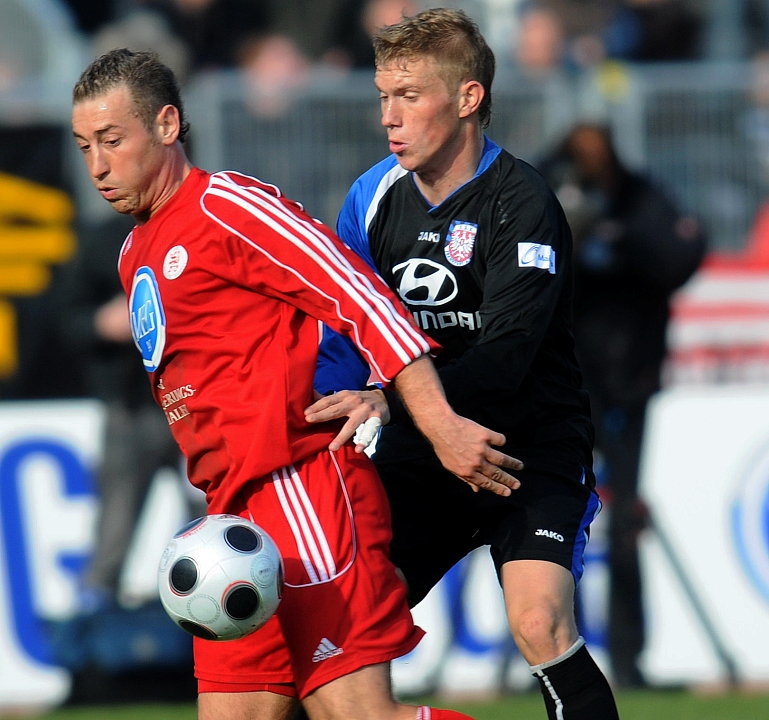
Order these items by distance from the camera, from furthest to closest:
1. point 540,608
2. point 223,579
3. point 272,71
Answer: point 272,71 < point 540,608 < point 223,579

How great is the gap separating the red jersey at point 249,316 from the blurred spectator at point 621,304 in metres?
4.42

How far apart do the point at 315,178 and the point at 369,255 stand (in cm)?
396

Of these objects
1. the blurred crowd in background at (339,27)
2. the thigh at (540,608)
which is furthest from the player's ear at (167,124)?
the blurred crowd in background at (339,27)

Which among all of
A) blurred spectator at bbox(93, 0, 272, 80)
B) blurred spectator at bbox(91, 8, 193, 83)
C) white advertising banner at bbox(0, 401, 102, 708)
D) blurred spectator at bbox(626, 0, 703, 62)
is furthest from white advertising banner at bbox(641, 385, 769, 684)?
blurred spectator at bbox(93, 0, 272, 80)

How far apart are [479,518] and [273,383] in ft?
3.39

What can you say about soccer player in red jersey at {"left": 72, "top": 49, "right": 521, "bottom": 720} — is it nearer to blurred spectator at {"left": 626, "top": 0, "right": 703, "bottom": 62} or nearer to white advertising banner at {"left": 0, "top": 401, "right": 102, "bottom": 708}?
white advertising banner at {"left": 0, "top": 401, "right": 102, "bottom": 708}

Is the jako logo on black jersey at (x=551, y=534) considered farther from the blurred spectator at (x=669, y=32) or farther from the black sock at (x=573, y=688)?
the blurred spectator at (x=669, y=32)

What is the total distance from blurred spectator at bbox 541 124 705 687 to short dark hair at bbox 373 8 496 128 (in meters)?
3.83

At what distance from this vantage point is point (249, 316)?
13.0ft

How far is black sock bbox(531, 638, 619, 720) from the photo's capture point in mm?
4320

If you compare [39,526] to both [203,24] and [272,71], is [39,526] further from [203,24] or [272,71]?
[203,24]

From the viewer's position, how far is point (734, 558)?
26.9 feet

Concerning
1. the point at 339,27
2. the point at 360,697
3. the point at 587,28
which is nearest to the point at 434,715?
the point at 360,697

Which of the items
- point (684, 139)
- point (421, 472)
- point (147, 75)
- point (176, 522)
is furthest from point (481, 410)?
point (684, 139)
